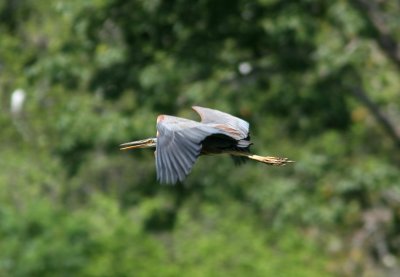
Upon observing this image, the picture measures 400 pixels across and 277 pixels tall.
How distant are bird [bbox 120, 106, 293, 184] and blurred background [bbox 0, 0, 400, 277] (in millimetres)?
5161

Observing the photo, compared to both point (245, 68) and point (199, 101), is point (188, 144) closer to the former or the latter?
point (199, 101)

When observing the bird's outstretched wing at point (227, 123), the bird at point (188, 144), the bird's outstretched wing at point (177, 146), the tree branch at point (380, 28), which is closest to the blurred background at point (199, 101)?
the tree branch at point (380, 28)

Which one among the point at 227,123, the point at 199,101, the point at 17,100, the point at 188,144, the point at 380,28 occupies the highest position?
the point at 17,100

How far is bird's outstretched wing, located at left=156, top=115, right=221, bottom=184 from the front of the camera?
233 inches

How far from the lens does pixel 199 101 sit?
1218 cm

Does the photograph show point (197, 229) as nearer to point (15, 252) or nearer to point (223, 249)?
point (223, 249)

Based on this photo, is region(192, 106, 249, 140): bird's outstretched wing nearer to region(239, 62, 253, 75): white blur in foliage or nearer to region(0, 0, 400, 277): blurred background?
region(0, 0, 400, 277): blurred background

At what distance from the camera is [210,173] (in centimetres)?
1286

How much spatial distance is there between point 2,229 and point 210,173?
7.97 feet

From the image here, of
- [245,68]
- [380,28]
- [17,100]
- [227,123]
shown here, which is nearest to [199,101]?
[245,68]

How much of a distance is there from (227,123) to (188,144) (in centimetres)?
76

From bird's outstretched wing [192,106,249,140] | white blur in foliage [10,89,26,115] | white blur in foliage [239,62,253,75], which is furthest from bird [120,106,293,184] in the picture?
white blur in foliage [10,89,26,115]

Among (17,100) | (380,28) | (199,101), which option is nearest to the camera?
(199,101)

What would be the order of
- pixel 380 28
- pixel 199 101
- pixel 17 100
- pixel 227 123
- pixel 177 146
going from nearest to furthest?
1. pixel 177 146
2. pixel 227 123
3. pixel 199 101
4. pixel 380 28
5. pixel 17 100
